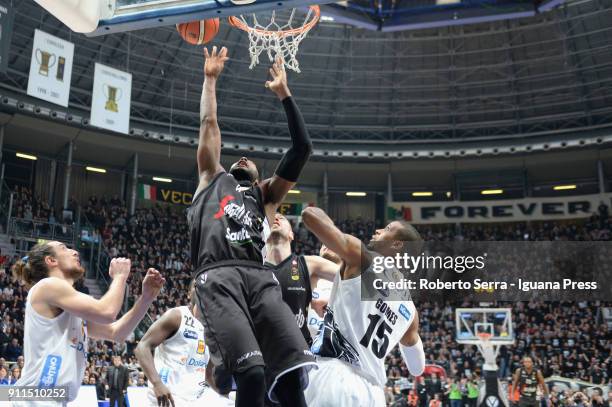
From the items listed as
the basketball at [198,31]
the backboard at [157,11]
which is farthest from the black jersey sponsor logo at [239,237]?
the basketball at [198,31]

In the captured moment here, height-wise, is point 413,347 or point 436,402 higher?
point 413,347

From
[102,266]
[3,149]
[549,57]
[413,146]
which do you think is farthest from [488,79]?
[3,149]

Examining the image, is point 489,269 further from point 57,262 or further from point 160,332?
point 57,262

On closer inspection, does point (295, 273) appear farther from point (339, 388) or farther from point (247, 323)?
point (247, 323)

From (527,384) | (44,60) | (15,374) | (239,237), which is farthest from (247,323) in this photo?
(44,60)

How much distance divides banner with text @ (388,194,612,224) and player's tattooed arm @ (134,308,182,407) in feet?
94.7

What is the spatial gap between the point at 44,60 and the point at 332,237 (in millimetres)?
18054

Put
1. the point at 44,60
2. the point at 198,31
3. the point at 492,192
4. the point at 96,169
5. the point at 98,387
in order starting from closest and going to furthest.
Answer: the point at 198,31
the point at 98,387
the point at 44,60
the point at 96,169
the point at 492,192

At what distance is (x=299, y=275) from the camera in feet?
18.7

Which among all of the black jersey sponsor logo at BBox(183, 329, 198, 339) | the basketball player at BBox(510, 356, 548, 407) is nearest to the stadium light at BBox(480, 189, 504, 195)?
the basketball player at BBox(510, 356, 548, 407)

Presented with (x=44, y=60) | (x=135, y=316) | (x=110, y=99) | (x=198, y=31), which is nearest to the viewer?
(x=135, y=316)

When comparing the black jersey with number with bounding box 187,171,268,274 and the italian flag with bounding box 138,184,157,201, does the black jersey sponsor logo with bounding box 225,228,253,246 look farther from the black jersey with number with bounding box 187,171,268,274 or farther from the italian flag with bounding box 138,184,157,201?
the italian flag with bounding box 138,184,157,201

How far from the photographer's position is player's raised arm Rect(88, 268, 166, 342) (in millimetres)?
4582

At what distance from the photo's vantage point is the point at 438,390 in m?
19.5
